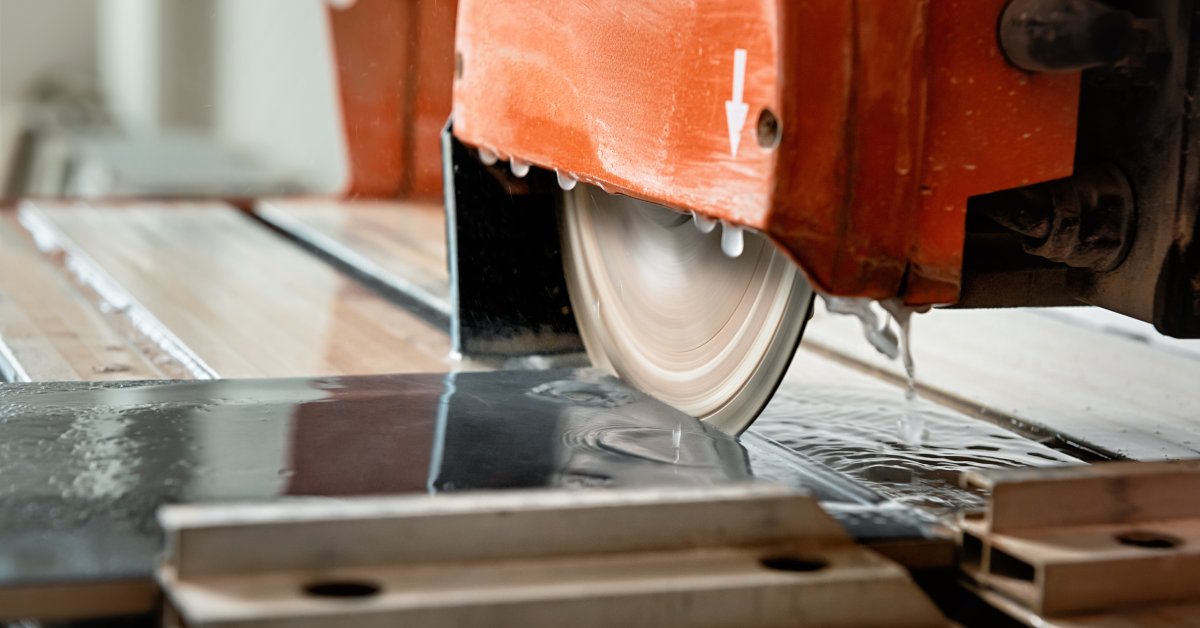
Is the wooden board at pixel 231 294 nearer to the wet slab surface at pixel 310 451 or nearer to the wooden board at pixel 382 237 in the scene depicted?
the wooden board at pixel 382 237

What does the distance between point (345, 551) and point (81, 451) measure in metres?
0.42

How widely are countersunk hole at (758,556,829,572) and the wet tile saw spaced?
0.82 feet

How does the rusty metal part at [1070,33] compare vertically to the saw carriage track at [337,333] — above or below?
above

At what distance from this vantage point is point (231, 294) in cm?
263

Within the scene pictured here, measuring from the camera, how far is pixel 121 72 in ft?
32.4

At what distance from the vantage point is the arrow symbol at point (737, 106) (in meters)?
1.25

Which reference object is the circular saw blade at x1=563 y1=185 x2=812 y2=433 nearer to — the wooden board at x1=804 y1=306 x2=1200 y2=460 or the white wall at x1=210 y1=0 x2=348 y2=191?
the wooden board at x1=804 y1=306 x2=1200 y2=460

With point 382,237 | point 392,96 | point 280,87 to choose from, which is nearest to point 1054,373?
point 382,237

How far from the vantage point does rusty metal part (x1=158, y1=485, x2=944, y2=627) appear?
96 centimetres

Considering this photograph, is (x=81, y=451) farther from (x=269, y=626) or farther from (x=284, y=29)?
(x=284, y=29)

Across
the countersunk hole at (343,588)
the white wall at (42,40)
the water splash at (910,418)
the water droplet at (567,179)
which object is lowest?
the countersunk hole at (343,588)

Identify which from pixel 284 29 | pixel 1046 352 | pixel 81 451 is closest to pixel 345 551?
pixel 81 451

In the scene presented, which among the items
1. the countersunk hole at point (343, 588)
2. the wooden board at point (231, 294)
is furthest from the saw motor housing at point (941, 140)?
the wooden board at point (231, 294)

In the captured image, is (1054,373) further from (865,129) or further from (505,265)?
(865,129)
